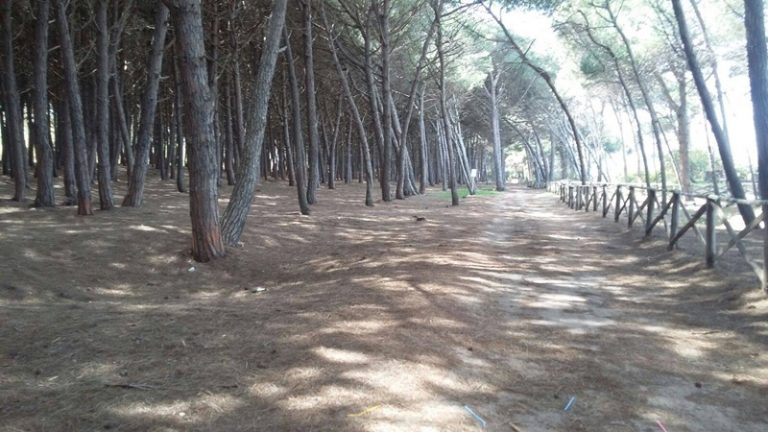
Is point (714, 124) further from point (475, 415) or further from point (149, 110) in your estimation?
point (149, 110)

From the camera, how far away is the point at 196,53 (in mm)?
7930

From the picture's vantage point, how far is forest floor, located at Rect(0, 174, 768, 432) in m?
3.22

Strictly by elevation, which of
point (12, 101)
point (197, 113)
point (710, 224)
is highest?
point (12, 101)

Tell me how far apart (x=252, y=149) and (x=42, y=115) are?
5.35 m

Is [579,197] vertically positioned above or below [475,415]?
above

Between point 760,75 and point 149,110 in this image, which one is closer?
point 760,75

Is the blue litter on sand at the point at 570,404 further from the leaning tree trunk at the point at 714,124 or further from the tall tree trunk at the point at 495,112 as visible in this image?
the tall tree trunk at the point at 495,112

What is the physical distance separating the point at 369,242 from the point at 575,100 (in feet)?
119

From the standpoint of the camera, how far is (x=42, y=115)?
11.6 m

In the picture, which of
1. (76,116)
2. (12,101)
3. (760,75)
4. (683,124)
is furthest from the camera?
(683,124)

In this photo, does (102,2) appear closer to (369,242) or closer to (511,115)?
(369,242)

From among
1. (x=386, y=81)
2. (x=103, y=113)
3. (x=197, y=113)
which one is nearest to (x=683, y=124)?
A: (x=386, y=81)

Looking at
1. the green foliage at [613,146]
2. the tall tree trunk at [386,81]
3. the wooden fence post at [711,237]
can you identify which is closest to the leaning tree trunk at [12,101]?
the tall tree trunk at [386,81]

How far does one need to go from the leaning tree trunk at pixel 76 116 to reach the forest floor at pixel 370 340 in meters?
1.75
